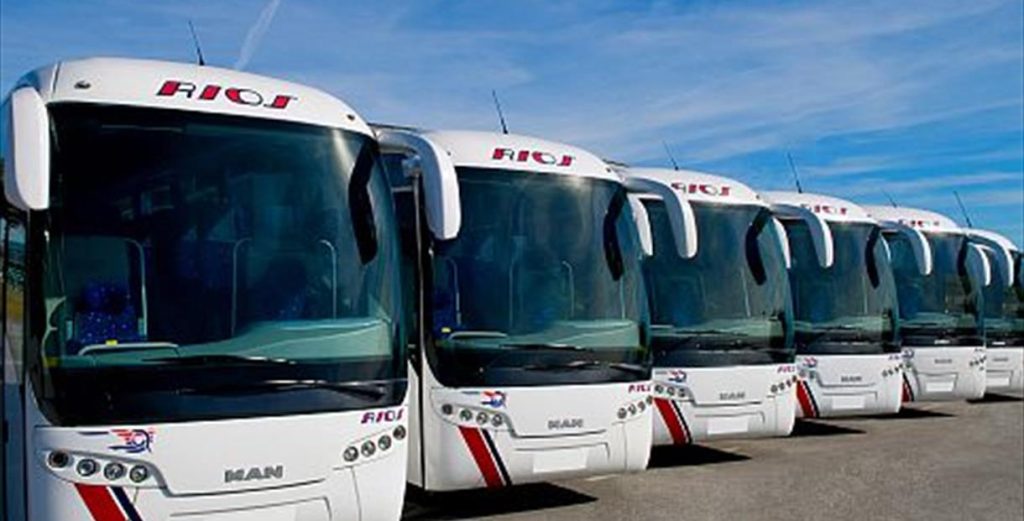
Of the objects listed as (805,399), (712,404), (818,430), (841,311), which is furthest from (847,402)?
(712,404)

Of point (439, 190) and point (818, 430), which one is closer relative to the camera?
point (439, 190)

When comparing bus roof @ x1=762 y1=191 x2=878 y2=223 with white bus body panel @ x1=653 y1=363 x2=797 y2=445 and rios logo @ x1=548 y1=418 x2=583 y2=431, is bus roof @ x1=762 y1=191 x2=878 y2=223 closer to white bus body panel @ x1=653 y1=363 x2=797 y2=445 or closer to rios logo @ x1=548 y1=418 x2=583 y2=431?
white bus body panel @ x1=653 y1=363 x2=797 y2=445

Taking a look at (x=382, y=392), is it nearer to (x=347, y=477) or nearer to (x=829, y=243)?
(x=347, y=477)

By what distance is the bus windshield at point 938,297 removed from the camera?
14.4 meters

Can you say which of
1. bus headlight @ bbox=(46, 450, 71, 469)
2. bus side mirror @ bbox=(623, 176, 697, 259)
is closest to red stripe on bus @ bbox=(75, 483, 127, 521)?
bus headlight @ bbox=(46, 450, 71, 469)

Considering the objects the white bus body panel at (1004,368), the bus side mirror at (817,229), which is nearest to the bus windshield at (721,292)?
the bus side mirror at (817,229)

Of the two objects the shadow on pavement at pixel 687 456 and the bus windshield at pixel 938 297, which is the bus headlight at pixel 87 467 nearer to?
the shadow on pavement at pixel 687 456

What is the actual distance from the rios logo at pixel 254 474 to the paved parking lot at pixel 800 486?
8.17 feet

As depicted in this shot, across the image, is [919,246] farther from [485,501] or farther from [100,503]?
[100,503]

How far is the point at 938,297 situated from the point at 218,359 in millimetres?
11762

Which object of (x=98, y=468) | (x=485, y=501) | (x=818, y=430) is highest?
(x=98, y=468)

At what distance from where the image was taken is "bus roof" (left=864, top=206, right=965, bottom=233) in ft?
50.0

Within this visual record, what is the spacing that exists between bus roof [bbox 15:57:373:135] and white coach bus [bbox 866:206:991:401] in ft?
31.0

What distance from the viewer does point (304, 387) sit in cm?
594
